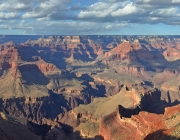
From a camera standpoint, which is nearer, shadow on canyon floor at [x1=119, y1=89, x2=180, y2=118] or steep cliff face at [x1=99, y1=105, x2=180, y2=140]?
steep cliff face at [x1=99, y1=105, x2=180, y2=140]

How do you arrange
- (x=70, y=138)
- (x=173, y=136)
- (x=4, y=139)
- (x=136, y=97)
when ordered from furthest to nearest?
1. (x=136, y=97)
2. (x=70, y=138)
3. (x=4, y=139)
4. (x=173, y=136)

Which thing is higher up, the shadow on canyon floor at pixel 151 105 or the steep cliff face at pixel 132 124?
the steep cliff face at pixel 132 124

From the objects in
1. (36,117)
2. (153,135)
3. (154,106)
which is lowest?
(36,117)

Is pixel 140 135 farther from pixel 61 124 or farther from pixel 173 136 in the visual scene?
pixel 61 124

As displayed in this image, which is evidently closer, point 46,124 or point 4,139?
point 4,139

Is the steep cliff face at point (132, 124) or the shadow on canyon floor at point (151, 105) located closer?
the steep cliff face at point (132, 124)

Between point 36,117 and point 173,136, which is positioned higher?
point 173,136

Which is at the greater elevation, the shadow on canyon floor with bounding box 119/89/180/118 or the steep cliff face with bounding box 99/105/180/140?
the steep cliff face with bounding box 99/105/180/140

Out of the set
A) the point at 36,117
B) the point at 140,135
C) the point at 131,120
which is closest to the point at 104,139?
the point at 131,120

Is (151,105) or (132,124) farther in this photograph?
(151,105)

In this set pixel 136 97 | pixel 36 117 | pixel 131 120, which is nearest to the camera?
pixel 131 120

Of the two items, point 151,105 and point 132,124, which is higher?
point 132,124
